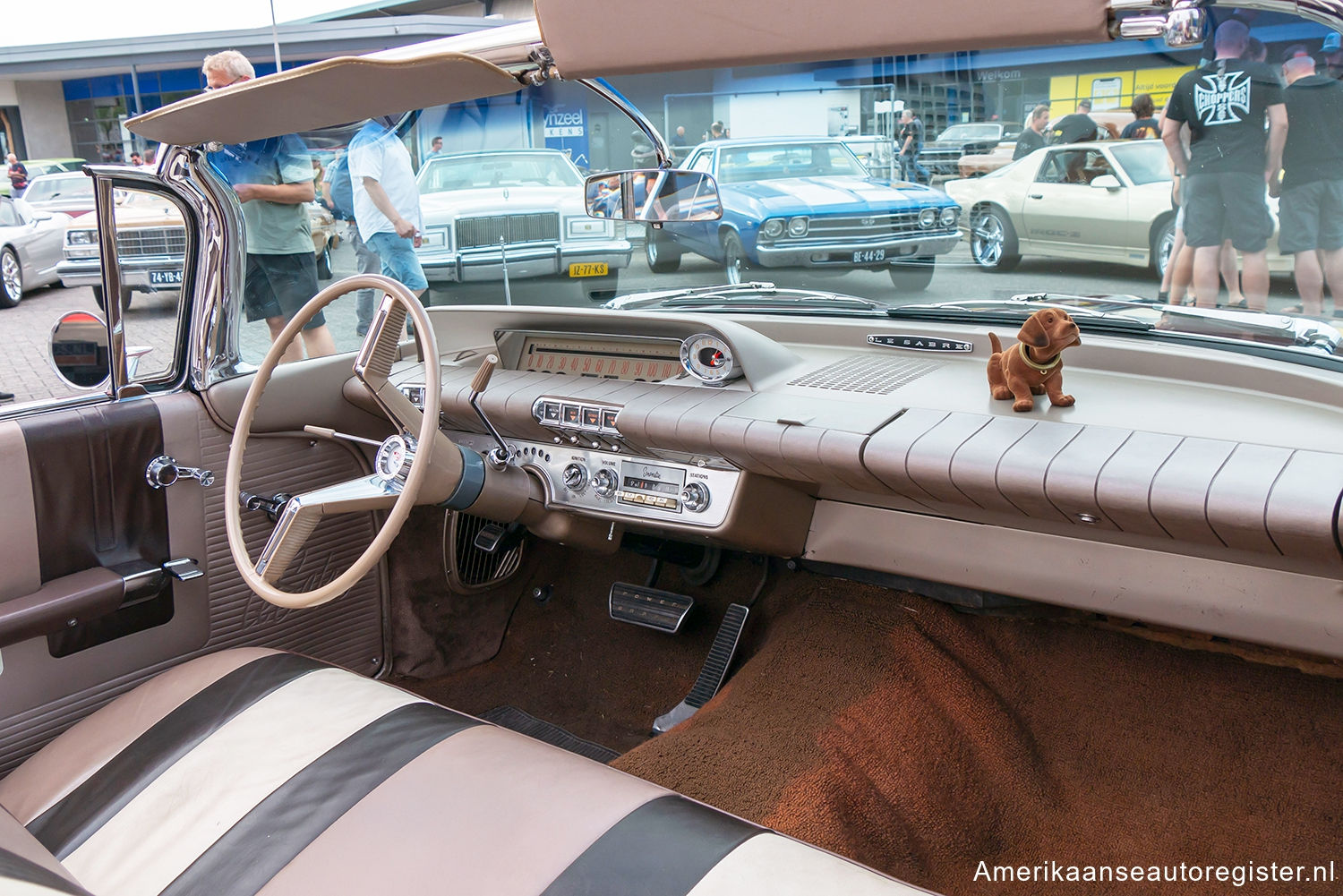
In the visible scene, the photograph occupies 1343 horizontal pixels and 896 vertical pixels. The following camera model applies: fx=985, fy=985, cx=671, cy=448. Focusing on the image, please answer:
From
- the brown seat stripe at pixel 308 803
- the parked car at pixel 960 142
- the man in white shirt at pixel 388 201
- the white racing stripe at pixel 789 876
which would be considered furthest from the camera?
the man in white shirt at pixel 388 201

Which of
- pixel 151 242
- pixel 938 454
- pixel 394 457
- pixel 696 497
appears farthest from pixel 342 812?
pixel 151 242

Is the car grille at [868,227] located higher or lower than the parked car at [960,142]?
lower

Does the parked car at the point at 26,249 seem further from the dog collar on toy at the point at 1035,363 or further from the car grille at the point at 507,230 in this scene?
the dog collar on toy at the point at 1035,363

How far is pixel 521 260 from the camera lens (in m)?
3.07

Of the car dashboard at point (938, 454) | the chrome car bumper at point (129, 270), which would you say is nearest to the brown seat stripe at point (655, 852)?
the car dashboard at point (938, 454)

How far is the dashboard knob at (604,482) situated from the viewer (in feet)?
8.30

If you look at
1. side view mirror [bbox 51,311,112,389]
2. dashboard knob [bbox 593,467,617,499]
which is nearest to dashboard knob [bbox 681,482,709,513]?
dashboard knob [bbox 593,467,617,499]

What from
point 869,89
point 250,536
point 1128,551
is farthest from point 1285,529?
point 250,536

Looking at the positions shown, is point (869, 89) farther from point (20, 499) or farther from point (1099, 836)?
point (20, 499)

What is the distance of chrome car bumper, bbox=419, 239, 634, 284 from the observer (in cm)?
289

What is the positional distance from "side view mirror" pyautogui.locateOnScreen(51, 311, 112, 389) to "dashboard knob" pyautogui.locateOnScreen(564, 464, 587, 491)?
1124 mm

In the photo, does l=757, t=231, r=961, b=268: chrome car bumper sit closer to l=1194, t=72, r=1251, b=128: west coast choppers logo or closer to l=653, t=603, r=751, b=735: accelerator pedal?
l=1194, t=72, r=1251, b=128: west coast choppers logo

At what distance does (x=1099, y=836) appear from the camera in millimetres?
2260

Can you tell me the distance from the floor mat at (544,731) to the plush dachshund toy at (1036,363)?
59.3 inches
